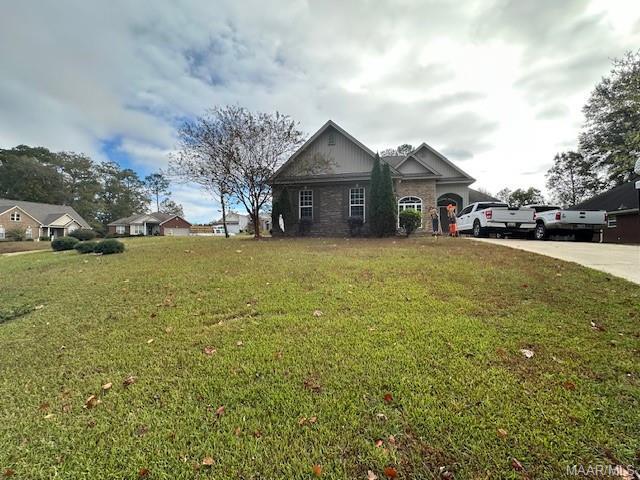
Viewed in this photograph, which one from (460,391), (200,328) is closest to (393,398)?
(460,391)

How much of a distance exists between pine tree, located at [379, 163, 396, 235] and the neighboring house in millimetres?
12267

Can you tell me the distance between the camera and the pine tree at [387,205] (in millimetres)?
13844

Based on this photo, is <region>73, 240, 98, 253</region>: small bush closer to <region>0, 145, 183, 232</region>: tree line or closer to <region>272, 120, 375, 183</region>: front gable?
<region>272, 120, 375, 183</region>: front gable

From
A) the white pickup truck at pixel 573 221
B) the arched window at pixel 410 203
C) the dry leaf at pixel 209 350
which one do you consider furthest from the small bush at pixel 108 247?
the white pickup truck at pixel 573 221

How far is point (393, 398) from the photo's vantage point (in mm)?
2408

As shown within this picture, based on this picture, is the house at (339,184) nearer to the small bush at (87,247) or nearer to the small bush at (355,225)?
the small bush at (355,225)

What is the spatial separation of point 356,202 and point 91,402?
1467 centimetres

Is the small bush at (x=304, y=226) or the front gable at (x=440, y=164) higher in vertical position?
the front gable at (x=440, y=164)

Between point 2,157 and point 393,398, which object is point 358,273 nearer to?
point 393,398

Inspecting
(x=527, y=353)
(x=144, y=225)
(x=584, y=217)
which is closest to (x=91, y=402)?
(x=527, y=353)

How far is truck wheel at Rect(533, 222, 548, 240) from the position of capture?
13014 mm

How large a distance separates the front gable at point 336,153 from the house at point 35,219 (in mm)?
40536

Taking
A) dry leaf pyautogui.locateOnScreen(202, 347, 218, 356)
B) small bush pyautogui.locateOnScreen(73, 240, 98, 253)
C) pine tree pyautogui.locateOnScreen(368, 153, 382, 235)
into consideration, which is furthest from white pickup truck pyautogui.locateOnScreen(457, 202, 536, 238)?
small bush pyautogui.locateOnScreen(73, 240, 98, 253)

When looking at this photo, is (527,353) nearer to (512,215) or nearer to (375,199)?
(375,199)
